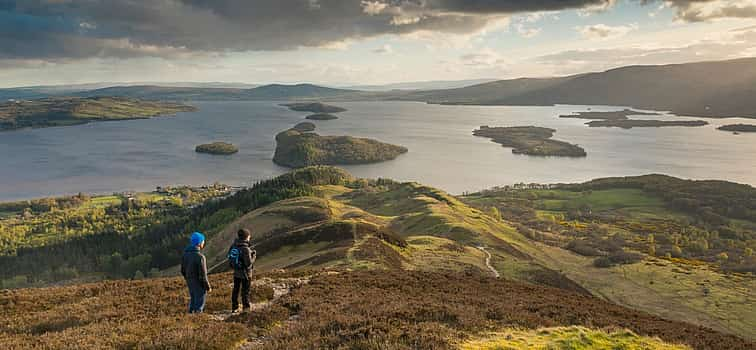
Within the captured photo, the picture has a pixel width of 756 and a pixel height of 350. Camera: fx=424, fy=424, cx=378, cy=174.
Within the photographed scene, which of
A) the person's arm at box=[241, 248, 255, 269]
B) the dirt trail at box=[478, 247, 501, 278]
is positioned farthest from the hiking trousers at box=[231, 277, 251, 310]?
the dirt trail at box=[478, 247, 501, 278]

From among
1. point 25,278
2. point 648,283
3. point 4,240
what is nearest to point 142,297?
point 648,283

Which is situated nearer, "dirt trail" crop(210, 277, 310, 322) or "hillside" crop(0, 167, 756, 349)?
"hillside" crop(0, 167, 756, 349)

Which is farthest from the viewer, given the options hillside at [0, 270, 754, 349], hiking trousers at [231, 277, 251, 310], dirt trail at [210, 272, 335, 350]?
hiking trousers at [231, 277, 251, 310]

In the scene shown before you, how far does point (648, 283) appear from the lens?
64.1 metres

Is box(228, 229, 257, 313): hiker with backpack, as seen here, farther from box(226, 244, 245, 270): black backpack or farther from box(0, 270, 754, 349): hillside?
box(0, 270, 754, 349): hillside

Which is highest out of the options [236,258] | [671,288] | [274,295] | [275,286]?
[236,258]

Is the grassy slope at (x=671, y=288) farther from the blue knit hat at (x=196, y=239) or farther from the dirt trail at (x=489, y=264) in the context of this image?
the blue knit hat at (x=196, y=239)

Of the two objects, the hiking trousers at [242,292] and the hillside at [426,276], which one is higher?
the hiking trousers at [242,292]

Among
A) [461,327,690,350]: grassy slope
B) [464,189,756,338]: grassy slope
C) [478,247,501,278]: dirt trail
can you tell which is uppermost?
[461,327,690,350]: grassy slope

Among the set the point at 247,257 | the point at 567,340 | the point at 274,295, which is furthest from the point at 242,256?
the point at 567,340

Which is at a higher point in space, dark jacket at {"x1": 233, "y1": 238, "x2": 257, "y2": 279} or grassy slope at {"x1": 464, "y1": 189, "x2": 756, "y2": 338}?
dark jacket at {"x1": 233, "y1": 238, "x2": 257, "y2": 279}

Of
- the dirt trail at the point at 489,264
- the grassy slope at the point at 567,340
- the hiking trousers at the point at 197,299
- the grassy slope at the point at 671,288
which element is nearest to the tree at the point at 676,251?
the grassy slope at the point at 671,288

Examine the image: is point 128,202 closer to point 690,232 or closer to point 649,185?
point 690,232

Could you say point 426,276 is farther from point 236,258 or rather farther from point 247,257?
point 236,258
